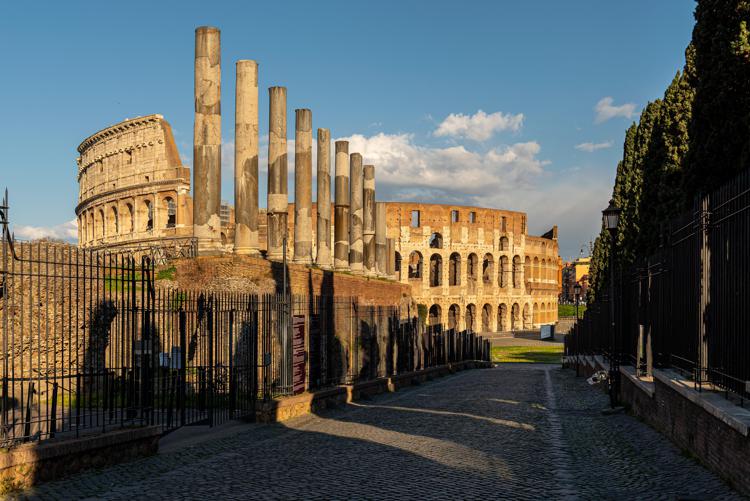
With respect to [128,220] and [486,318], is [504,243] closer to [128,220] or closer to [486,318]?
[486,318]

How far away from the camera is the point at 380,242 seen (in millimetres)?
40250

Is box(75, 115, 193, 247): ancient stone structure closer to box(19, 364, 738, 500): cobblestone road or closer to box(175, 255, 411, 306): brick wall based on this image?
box(175, 255, 411, 306): brick wall

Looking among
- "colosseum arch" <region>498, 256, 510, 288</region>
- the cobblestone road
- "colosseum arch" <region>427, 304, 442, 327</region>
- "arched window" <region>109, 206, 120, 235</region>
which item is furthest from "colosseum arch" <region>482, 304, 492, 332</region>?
the cobblestone road

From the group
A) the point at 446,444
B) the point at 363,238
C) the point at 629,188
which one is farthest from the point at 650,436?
the point at 363,238

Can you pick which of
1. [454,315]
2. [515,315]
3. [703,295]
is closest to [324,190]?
[703,295]

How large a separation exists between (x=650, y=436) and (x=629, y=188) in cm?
1649

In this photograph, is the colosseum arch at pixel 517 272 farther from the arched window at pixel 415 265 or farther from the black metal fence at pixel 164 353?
the black metal fence at pixel 164 353

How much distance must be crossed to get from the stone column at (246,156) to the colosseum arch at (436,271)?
4071 cm

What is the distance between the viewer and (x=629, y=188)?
2477 cm

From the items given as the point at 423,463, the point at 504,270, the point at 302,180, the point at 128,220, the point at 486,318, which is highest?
the point at 128,220

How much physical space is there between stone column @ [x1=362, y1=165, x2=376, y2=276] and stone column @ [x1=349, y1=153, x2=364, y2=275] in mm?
1787

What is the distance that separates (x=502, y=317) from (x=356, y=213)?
34.0m

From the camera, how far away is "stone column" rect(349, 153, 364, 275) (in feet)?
111

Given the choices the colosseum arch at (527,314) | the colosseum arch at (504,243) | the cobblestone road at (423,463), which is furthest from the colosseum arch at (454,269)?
the cobblestone road at (423,463)
